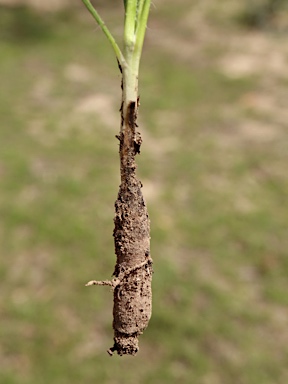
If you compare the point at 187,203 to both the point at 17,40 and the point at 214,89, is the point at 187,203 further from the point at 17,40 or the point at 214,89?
the point at 17,40

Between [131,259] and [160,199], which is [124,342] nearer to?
[131,259]

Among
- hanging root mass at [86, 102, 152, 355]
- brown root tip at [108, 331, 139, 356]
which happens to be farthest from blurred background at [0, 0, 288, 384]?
brown root tip at [108, 331, 139, 356]

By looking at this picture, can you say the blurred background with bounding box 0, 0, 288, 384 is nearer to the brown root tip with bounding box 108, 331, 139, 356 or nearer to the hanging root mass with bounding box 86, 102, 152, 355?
the hanging root mass with bounding box 86, 102, 152, 355

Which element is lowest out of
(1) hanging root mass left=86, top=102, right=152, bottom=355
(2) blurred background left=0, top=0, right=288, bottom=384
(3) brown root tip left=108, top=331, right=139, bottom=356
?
(3) brown root tip left=108, top=331, right=139, bottom=356

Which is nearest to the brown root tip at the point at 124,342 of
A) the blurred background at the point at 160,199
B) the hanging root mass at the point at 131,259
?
the hanging root mass at the point at 131,259

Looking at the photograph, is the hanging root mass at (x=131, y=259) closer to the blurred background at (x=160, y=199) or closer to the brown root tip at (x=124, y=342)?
the brown root tip at (x=124, y=342)

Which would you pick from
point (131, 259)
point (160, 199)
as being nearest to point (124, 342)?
point (131, 259)

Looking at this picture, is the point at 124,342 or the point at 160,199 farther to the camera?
the point at 160,199

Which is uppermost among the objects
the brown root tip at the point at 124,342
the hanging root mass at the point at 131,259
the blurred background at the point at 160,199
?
the blurred background at the point at 160,199
